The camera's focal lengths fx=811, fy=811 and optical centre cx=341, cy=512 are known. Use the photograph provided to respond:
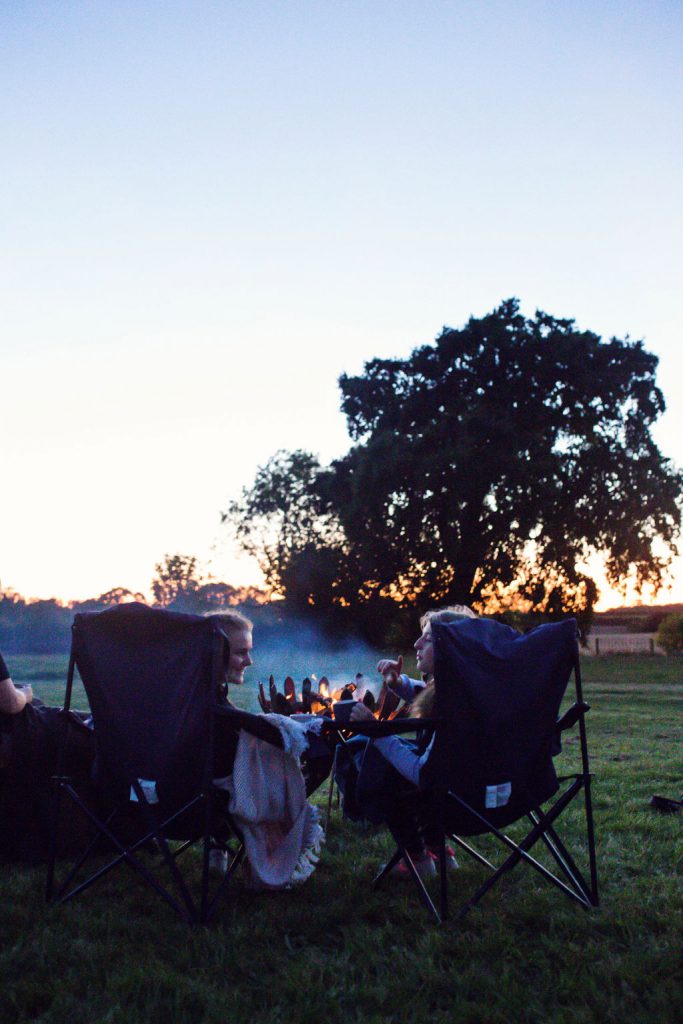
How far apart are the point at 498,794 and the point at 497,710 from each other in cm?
33

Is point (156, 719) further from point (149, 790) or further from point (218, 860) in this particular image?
point (218, 860)

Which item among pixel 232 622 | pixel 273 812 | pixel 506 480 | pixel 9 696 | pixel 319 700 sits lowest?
pixel 273 812

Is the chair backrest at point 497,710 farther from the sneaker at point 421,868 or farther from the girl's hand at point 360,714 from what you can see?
the sneaker at point 421,868

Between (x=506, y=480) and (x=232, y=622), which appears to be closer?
(x=232, y=622)

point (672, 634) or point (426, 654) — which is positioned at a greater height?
point (426, 654)

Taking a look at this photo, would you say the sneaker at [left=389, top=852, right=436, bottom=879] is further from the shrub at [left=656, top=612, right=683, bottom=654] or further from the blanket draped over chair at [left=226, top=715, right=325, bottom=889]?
the shrub at [left=656, top=612, right=683, bottom=654]

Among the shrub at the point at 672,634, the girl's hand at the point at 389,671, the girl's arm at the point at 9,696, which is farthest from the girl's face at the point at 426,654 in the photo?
the shrub at the point at 672,634

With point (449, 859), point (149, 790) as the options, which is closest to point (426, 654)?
point (449, 859)

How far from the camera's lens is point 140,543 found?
68.7ft

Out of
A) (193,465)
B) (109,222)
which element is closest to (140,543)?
(193,465)

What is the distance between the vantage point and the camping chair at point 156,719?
3115 millimetres

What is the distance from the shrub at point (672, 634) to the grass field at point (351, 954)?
2645cm

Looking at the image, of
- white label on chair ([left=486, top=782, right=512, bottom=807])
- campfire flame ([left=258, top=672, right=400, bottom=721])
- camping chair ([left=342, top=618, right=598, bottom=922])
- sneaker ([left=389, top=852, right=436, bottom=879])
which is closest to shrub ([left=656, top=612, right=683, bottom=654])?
campfire flame ([left=258, top=672, right=400, bottom=721])

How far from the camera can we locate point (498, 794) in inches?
123
